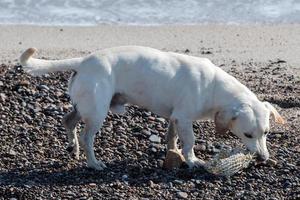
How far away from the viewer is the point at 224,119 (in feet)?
25.7

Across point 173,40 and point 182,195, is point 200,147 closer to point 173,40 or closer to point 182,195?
point 182,195

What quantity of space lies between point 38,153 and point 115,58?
1013 mm

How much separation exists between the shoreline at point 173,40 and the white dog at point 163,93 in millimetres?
3998

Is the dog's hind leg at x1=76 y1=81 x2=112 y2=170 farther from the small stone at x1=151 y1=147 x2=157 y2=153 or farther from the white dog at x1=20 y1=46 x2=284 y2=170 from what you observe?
the small stone at x1=151 y1=147 x2=157 y2=153

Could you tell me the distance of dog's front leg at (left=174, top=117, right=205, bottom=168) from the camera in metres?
7.88

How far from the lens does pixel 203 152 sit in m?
8.37

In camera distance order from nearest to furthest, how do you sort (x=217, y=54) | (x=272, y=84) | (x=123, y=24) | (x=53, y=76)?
(x=53, y=76) → (x=272, y=84) → (x=217, y=54) → (x=123, y=24)

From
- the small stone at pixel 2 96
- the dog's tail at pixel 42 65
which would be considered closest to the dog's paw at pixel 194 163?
the dog's tail at pixel 42 65

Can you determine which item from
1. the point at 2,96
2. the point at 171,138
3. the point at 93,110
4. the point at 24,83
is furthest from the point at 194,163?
the point at 24,83

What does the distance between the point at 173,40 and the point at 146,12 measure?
80.3 inches

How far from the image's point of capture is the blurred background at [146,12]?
1488cm

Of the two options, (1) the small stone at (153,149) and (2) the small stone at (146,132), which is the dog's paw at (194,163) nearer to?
(1) the small stone at (153,149)

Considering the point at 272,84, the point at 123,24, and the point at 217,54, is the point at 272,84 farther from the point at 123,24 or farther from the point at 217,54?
the point at 123,24

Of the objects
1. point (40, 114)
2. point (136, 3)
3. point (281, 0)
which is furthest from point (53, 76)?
point (281, 0)
